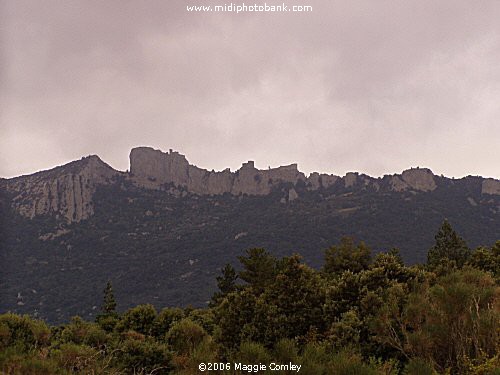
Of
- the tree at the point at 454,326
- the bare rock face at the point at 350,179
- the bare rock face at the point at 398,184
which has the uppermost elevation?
the bare rock face at the point at 350,179

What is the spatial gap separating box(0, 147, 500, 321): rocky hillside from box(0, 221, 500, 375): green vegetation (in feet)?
261

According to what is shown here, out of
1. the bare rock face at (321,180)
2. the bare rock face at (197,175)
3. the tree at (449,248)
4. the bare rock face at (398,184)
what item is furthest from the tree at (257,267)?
the bare rock face at (321,180)

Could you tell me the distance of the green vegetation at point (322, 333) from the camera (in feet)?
23.5

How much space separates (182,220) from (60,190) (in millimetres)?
42312

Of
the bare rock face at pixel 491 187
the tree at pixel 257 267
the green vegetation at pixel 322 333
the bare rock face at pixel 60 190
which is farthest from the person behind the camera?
the bare rock face at pixel 491 187

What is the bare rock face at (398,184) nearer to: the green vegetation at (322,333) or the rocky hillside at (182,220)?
the rocky hillside at (182,220)

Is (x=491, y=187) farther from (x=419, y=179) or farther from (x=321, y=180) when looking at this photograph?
(x=321, y=180)

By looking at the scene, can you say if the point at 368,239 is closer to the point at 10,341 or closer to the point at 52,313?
the point at 52,313

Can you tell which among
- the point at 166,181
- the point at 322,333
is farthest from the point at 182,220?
the point at 322,333

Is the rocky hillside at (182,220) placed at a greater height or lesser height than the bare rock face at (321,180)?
lesser

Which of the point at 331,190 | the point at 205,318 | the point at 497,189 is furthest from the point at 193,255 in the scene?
the point at 497,189

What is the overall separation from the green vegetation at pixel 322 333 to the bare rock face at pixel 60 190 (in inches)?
5119

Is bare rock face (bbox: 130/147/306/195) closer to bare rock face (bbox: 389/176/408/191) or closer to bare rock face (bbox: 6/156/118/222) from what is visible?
bare rock face (bbox: 6/156/118/222)

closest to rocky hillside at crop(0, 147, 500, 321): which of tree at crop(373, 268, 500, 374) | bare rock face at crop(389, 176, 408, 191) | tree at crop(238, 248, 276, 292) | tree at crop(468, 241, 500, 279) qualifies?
bare rock face at crop(389, 176, 408, 191)
